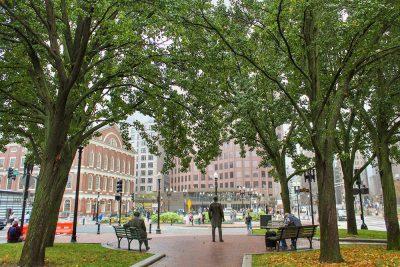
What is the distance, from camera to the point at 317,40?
1134 cm

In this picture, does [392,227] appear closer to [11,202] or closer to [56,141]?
[56,141]

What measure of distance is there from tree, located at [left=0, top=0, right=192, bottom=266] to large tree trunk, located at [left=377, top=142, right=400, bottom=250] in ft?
27.3

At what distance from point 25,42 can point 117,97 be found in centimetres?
439

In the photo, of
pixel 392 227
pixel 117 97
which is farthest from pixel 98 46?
pixel 392 227

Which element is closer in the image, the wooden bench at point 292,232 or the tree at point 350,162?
the wooden bench at point 292,232

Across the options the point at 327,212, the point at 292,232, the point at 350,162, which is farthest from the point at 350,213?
the point at 327,212

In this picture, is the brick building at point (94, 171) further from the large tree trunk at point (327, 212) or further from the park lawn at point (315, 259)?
the large tree trunk at point (327, 212)

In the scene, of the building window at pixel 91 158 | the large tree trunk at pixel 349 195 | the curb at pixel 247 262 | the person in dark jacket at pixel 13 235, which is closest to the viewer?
the curb at pixel 247 262

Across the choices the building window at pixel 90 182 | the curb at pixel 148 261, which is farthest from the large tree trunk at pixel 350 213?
the building window at pixel 90 182

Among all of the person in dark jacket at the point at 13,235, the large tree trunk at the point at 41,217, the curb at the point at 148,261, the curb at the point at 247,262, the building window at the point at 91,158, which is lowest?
the curb at the point at 148,261

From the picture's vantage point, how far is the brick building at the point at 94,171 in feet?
226

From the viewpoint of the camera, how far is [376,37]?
11688 millimetres

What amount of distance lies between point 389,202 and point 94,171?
64812 mm

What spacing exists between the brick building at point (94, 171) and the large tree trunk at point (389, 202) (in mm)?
59076
